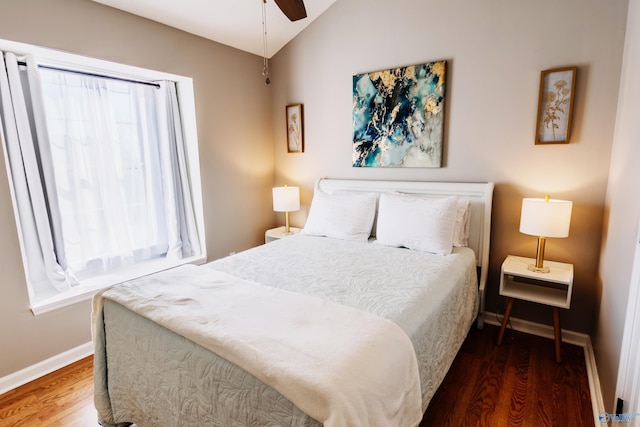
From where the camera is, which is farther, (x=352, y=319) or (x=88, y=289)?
(x=88, y=289)

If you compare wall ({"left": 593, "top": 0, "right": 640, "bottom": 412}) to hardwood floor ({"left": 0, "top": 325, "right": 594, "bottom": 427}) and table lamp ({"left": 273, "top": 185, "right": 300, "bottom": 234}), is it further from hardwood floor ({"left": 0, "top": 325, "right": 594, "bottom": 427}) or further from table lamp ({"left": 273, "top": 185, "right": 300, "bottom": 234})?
table lamp ({"left": 273, "top": 185, "right": 300, "bottom": 234})

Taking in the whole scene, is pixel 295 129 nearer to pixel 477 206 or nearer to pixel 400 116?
pixel 400 116

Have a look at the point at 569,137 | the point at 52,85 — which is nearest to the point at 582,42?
the point at 569,137

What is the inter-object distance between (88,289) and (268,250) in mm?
1375

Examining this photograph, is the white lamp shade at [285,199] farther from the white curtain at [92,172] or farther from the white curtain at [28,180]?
the white curtain at [28,180]

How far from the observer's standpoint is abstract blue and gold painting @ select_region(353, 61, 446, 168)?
107 inches

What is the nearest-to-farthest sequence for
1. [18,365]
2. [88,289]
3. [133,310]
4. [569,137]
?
[133,310] → [18,365] → [569,137] → [88,289]

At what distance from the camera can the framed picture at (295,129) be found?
3.53m

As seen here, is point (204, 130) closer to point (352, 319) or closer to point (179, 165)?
point (179, 165)

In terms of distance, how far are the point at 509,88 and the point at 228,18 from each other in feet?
7.63

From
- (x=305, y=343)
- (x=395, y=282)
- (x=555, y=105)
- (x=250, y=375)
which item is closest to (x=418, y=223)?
(x=395, y=282)

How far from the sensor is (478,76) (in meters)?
2.53

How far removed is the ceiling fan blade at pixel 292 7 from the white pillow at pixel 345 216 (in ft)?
4.79

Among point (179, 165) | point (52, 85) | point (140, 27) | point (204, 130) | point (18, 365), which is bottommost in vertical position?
point (18, 365)
